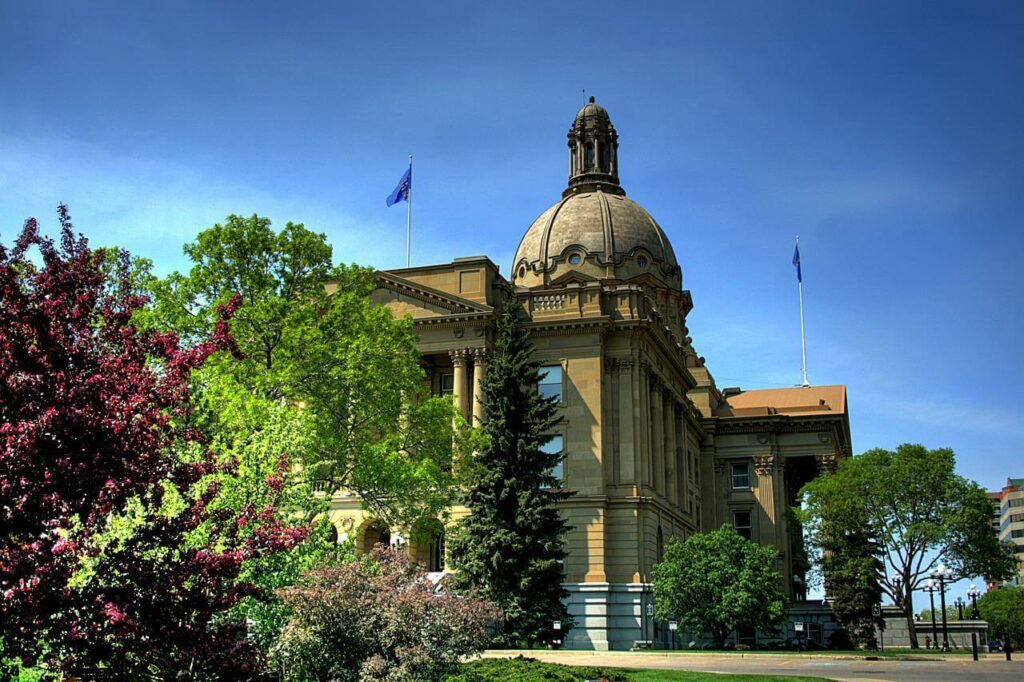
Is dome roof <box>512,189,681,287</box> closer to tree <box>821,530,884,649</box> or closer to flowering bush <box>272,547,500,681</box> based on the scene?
tree <box>821,530,884,649</box>

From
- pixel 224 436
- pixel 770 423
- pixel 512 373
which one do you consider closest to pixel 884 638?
pixel 770 423

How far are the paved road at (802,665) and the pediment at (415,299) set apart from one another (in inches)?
828

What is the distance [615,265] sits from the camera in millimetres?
76125

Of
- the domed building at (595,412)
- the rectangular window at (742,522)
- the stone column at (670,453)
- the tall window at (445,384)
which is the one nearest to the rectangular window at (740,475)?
→ the rectangular window at (742,522)

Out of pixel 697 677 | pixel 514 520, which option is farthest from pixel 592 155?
pixel 697 677

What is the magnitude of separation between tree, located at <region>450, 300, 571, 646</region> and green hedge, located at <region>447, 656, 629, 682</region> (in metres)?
11.5

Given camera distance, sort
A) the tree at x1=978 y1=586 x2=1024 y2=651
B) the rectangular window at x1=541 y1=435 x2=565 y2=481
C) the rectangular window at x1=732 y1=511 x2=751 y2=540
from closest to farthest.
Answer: the rectangular window at x1=541 y1=435 x2=565 y2=481, the rectangular window at x1=732 y1=511 x2=751 y2=540, the tree at x1=978 y1=586 x2=1024 y2=651

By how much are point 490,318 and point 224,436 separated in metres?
28.1

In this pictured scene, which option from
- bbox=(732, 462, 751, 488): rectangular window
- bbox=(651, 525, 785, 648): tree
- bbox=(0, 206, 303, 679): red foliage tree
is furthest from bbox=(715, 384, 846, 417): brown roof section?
bbox=(0, 206, 303, 679): red foliage tree

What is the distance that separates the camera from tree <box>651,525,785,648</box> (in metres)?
47.8

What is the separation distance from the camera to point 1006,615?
307 ft

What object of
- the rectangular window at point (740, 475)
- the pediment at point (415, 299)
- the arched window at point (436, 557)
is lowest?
the arched window at point (436, 557)

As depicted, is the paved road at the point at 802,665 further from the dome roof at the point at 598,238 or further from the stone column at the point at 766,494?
the dome roof at the point at 598,238

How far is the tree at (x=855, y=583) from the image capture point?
58312mm
